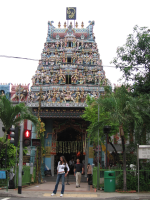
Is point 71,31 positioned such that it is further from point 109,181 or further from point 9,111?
point 109,181

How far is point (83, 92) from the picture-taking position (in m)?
29.4

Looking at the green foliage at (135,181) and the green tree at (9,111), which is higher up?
the green tree at (9,111)

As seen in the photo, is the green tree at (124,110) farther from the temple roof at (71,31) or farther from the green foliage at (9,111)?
the temple roof at (71,31)

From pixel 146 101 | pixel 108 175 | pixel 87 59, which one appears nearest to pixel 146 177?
pixel 108 175

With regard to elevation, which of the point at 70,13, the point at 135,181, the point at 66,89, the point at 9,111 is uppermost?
the point at 70,13

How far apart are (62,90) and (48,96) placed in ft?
5.32

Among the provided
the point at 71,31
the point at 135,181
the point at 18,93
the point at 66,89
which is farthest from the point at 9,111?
the point at 71,31

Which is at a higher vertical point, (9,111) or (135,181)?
(9,111)

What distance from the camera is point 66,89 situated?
2964 cm

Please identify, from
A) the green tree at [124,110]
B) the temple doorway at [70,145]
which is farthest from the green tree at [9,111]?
the temple doorway at [70,145]

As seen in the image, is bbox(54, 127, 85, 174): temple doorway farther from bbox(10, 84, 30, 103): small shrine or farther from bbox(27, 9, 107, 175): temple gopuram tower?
bbox(10, 84, 30, 103): small shrine

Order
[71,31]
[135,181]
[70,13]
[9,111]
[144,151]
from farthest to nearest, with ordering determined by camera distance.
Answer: [70,13] < [71,31] < [9,111] < [135,181] < [144,151]

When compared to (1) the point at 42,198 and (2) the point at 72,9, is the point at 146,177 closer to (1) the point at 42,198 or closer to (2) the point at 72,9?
(1) the point at 42,198

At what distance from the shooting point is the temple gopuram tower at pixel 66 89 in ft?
91.5
